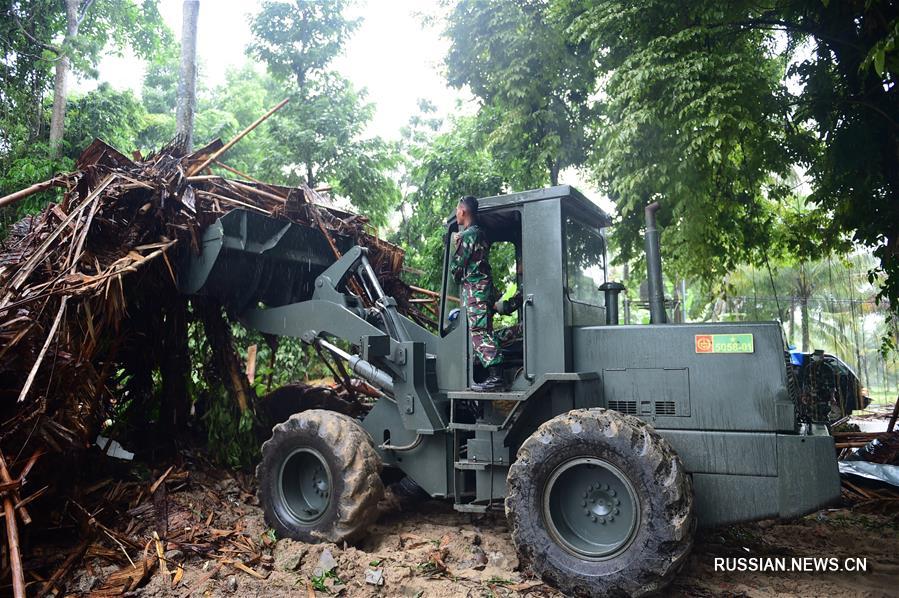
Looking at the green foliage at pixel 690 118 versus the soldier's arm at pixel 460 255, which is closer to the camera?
the soldier's arm at pixel 460 255

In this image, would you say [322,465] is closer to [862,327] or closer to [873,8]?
[873,8]

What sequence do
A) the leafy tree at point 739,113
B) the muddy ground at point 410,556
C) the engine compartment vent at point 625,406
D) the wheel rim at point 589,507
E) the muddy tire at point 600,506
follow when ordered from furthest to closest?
the leafy tree at point 739,113 → the engine compartment vent at point 625,406 → the muddy ground at point 410,556 → the wheel rim at point 589,507 → the muddy tire at point 600,506

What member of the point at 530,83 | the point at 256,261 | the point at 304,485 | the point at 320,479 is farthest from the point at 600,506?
the point at 530,83

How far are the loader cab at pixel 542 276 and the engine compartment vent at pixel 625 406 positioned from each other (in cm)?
43

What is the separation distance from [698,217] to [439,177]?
19.1ft

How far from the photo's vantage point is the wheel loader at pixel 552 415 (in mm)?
4074

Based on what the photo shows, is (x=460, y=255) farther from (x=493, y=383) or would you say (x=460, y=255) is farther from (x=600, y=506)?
(x=600, y=506)

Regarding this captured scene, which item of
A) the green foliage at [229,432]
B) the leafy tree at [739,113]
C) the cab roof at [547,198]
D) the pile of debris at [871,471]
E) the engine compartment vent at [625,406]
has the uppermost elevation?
the leafy tree at [739,113]

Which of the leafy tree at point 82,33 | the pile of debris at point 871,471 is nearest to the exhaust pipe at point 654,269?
the pile of debris at point 871,471

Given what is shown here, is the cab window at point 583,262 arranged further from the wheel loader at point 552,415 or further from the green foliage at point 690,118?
the green foliage at point 690,118

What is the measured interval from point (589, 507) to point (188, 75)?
10379 millimetres

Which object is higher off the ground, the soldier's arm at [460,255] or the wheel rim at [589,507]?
the soldier's arm at [460,255]

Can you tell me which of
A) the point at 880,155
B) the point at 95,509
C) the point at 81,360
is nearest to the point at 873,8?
the point at 880,155

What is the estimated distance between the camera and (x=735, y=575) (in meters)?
4.64
